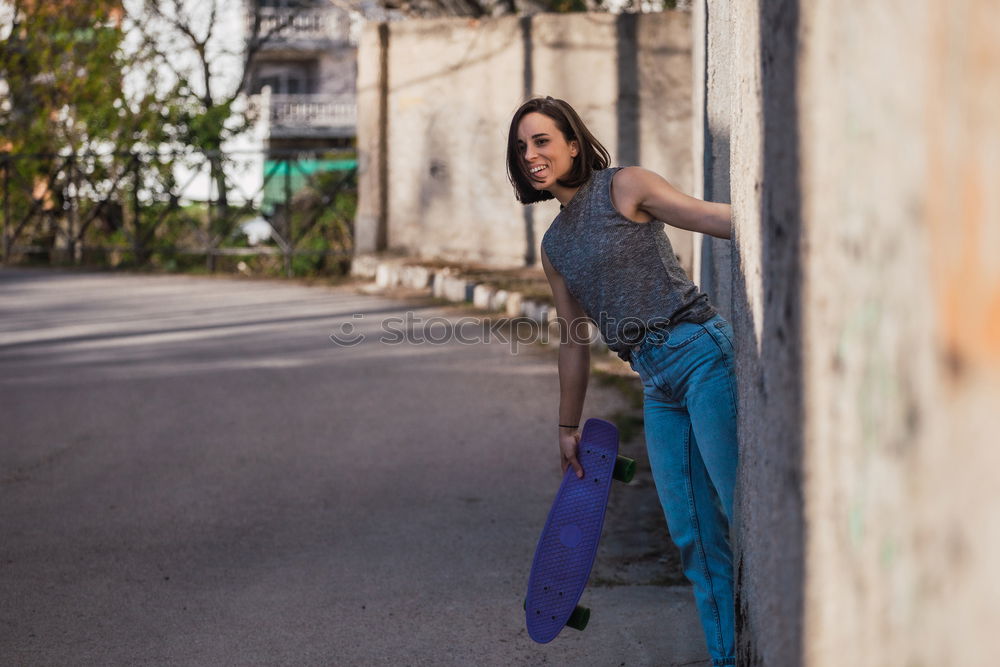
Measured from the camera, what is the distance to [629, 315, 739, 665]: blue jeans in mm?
→ 2887

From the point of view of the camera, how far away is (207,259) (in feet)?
53.6

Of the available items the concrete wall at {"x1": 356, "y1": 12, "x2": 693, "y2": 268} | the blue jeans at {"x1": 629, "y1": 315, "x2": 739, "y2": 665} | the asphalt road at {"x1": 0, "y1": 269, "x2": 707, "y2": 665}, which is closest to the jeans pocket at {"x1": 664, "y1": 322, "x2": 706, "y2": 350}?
the blue jeans at {"x1": 629, "y1": 315, "x2": 739, "y2": 665}

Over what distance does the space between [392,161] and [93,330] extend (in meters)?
4.94

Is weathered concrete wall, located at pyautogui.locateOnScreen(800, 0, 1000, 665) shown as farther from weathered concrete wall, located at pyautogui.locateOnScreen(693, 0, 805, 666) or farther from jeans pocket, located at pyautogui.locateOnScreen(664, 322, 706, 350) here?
jeans pocket, located at pyautogui.locateOnScreen(664, 322, 706, 350)

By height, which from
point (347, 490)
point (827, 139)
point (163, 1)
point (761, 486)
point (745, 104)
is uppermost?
point (163, 1)

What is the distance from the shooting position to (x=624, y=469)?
3.23 m

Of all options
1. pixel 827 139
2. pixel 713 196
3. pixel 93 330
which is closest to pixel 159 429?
pixel 713 196

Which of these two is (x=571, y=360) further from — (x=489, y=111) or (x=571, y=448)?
(x=489, y=111)

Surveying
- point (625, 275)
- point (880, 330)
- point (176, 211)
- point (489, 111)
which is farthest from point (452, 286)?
point (880, 330)

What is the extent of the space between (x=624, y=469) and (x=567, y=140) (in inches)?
37.2

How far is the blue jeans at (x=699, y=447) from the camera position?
2887 millimetres

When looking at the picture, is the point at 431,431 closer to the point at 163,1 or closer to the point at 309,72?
the point at 163,1

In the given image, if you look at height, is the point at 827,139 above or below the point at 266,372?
above

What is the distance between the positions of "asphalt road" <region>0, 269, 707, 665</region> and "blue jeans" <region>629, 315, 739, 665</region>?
0.43 meters
